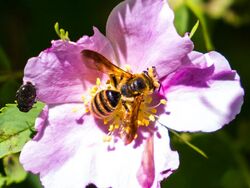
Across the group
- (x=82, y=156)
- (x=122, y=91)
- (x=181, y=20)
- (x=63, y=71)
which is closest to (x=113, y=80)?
(x=122, y=91)

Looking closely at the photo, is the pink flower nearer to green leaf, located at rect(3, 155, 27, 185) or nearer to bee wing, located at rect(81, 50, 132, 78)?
bee wing, located at rect(81, 50, 132, 78)

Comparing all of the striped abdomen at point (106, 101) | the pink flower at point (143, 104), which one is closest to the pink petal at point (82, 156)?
the pink flower at point (143, 104)

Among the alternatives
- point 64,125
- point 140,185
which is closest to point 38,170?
point 64,125

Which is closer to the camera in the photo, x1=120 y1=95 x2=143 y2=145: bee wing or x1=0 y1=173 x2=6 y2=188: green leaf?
x1=120 y1=95 x2=143 y2=145: bee wing

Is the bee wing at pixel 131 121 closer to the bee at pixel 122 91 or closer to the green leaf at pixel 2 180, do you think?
the bee at pixel 122 91

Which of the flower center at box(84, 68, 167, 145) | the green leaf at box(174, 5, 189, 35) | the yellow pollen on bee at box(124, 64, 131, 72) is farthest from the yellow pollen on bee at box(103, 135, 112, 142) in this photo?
the green leaf at box(174, 5, 189, 35)

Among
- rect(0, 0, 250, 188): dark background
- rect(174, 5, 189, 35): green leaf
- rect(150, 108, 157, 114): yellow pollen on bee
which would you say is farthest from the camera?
rect(0, 0, 250, 188): dark background
